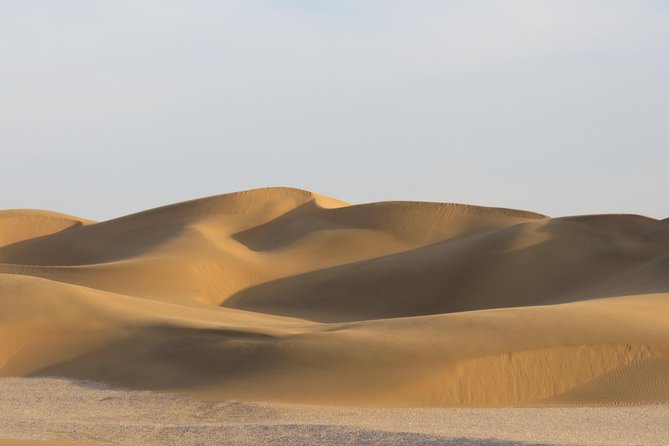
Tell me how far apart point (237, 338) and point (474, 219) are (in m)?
24.4

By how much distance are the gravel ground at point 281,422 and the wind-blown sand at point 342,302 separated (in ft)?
5.12

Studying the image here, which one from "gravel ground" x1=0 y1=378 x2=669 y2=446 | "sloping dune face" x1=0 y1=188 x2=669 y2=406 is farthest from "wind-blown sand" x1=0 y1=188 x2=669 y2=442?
"gravel ground" x1=0 y1=378 x2=669 y2=446

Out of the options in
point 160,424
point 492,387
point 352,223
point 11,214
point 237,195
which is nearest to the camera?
point 160,424

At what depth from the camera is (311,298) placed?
37.8 meters

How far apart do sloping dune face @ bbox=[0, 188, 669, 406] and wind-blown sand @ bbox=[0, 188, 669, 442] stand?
0.20 ft

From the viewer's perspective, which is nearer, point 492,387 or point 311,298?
point 492,387

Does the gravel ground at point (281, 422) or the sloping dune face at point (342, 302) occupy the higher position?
the sloping dune face at point (342, 302)

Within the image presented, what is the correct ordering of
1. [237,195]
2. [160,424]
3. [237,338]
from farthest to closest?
[237,195] → [237,338] → [160,424]

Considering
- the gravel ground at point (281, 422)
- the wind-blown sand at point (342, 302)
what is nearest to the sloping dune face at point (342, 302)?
the wind-blown sand at point (342, 302)

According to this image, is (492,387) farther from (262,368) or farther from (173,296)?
(173,296)

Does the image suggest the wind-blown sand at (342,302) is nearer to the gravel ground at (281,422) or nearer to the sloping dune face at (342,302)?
the sloping dune face at (342,302)

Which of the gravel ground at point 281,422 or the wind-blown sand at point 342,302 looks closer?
the gravel ground at point 281,422

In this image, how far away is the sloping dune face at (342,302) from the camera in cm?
2103

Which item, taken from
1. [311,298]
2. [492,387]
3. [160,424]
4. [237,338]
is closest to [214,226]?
[311,298]
